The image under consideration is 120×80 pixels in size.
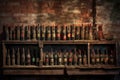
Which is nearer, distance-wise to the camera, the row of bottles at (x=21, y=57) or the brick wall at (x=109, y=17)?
the row of bottles at (x=21, y=57)

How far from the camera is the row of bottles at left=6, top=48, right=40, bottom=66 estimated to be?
243 inches

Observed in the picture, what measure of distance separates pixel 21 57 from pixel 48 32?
82 centimetres

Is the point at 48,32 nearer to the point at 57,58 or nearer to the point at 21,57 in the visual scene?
the point at 57,58

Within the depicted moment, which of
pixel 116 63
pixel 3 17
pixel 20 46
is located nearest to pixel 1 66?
pixel 20 46

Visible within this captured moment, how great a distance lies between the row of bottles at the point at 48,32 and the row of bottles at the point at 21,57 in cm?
31

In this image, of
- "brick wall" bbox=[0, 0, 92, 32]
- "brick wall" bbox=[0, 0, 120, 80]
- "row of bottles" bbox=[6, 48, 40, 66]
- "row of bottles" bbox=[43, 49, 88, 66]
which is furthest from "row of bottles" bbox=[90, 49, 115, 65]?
"row of bottles" bbox=[6, 48, 40, 66]

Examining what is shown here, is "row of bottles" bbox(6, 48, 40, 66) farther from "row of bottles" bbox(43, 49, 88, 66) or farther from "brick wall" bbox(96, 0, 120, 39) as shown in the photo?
"brick wall" bbox(96, 0, 120, 39)

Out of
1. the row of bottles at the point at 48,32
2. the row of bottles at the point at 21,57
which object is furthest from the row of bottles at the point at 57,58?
the row of bottles at the point at 48,32

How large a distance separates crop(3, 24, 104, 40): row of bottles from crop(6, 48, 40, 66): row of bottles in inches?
12.4

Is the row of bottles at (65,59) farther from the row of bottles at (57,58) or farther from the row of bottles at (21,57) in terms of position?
the row of bottles at (21,57)

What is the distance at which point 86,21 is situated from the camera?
6648 mm

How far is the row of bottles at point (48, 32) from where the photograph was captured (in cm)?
622
